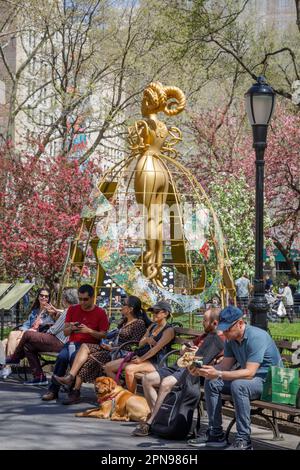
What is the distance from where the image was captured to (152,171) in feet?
53.5

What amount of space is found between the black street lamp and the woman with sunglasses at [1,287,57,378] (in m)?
3.84

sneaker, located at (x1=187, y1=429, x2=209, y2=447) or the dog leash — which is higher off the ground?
the dog leash

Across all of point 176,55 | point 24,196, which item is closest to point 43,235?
point 24,196

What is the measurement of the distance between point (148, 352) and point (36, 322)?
3929 millimetres

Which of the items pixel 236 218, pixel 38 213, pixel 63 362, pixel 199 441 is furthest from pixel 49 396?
pixel 236 218

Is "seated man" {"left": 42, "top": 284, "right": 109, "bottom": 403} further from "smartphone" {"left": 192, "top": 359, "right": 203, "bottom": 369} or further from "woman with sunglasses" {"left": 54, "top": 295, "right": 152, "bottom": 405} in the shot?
"smartphone" {"left": 192, "top": 359, "right": 203, "bottom": 369}

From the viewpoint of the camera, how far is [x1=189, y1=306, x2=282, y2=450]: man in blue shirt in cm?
882

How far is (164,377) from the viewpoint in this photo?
10188 mm

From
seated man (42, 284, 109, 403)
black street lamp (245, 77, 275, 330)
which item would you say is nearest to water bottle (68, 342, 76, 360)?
seated man (42, 284, 109, 403)

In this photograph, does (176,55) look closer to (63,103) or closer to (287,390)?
(63,103)

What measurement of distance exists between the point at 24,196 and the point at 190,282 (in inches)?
361

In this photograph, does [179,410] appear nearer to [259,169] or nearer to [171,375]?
[171,375]

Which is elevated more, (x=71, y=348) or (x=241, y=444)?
(x=71, y=348)

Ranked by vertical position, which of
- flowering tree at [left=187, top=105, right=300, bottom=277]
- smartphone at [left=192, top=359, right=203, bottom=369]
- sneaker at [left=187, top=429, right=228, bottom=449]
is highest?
flowering tree at [left=187, top=105, right=300, bottom=277]
